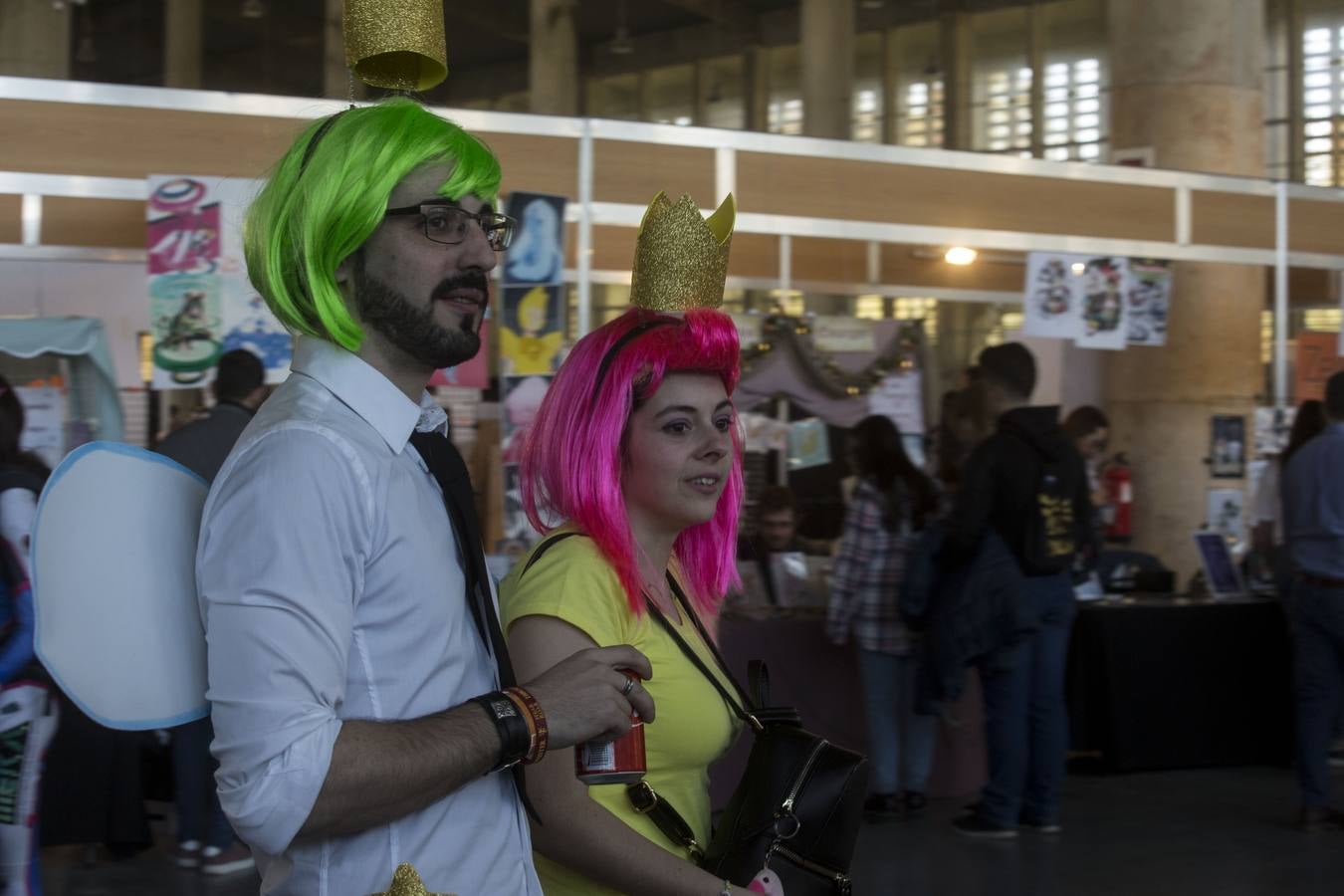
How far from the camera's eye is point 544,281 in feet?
17.8

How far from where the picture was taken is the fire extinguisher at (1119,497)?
9.90 metres

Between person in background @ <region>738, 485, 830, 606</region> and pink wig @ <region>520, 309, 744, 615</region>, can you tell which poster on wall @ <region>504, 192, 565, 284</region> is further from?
pink wig @ <region>520, 309, 744, 615</region>

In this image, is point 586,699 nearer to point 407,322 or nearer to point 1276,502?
point 407,322

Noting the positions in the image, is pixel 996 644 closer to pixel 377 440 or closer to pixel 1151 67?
pixel 377 440

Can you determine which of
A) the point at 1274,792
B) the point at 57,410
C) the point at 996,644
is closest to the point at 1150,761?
the point at 1274,792

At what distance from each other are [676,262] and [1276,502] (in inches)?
223

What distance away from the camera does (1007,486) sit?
5.22 meters

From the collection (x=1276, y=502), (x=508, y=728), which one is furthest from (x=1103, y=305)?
(x=508, y=728)

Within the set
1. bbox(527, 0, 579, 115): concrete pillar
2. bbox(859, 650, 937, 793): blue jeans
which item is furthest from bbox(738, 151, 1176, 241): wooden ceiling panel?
bbox(527, 0, 579, 115): concrete pillar

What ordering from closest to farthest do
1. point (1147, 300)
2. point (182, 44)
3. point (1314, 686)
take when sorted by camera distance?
point (1314, 686), point (1147, 300), point (182, 44)

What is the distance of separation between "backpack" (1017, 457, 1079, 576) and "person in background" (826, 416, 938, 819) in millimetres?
418

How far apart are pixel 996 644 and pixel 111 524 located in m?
4.32

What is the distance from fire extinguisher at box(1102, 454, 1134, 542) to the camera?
390 inches

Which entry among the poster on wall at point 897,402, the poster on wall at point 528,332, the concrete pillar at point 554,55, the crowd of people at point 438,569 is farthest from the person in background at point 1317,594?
the concrete pillar at point 554,55
